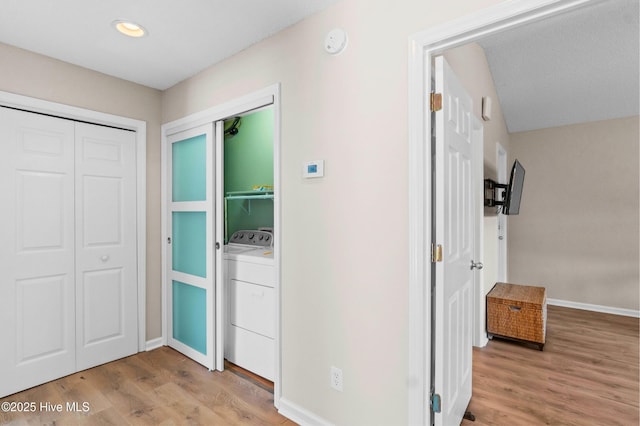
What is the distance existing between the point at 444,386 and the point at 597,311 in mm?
3794

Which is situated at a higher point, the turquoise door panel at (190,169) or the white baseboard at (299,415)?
the turquoise door panel at (190,169)

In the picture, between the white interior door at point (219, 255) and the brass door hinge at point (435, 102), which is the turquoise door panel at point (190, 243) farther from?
the brass door hinge at point (435, 102)

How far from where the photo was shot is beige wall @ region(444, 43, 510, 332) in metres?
2.57

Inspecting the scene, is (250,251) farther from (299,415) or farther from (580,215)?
(580,215)

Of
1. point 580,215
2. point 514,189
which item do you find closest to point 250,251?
point 514,189

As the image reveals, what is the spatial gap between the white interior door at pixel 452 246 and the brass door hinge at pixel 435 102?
2cm

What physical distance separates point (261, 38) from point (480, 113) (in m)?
2.00

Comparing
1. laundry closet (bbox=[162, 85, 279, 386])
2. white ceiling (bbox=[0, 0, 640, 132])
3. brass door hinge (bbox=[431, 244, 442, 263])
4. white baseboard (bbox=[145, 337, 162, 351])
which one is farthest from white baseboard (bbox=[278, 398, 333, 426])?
white ceiling (bbox=[0, 0, 640, 132])

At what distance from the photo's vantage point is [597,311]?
Answer: 409cm

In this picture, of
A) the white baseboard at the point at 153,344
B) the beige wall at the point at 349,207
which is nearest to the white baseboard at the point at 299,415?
the beige wall at the point at 349,207

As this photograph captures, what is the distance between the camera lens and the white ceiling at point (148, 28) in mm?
1802

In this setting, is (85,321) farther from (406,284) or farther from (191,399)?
(406,284)

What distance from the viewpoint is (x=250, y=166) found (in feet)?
11.7

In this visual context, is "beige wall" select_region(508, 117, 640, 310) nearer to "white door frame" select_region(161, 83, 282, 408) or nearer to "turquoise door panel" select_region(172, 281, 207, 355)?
"white door frame" select_region(161, 83, 282, 408)
